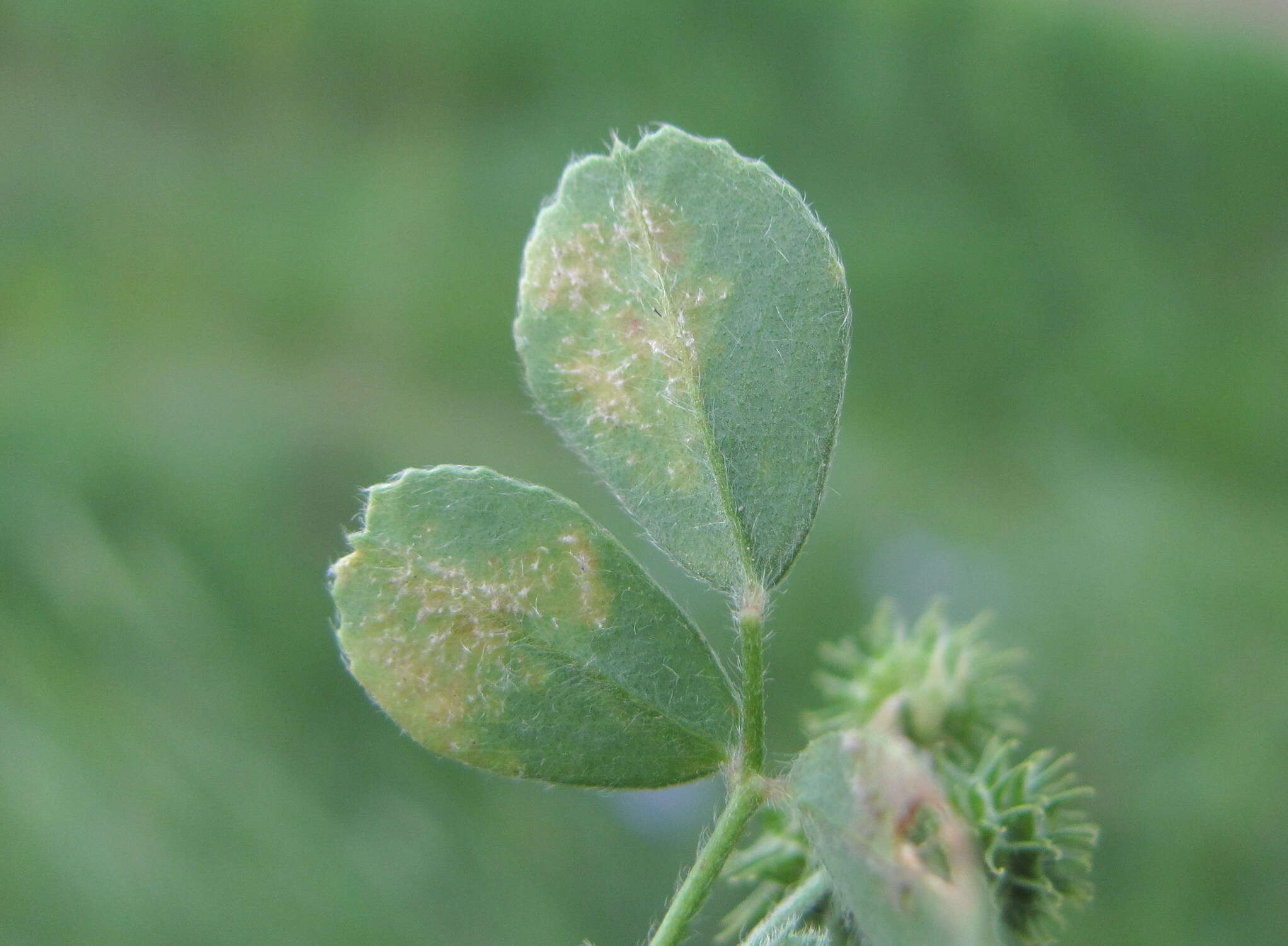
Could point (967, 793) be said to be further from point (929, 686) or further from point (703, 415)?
point (703, 415)

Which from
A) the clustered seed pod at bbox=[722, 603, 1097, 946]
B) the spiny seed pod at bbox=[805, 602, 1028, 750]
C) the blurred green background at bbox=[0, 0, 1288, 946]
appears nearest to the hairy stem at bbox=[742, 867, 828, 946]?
the clustered seed pod at bbox=[722, 603, 1097, 946]

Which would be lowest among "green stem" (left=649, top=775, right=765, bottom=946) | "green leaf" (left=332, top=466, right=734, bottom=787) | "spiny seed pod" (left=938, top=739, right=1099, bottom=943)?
"spiny seed pod" (left=938, top=739, right=1099, bottom=943)

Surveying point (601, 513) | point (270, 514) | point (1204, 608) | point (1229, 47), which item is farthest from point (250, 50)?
point (1204, 608)

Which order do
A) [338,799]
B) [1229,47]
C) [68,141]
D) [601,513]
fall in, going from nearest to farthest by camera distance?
1. [338,799]
2. [601,513]
3. [1229,47]
4. [68,141]

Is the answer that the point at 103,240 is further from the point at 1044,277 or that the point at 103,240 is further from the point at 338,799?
the point at 1044,277

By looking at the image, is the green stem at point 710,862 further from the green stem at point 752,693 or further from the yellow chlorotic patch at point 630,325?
the yellow chlorotic patch at point 630,325

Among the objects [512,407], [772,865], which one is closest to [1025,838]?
[772,865]

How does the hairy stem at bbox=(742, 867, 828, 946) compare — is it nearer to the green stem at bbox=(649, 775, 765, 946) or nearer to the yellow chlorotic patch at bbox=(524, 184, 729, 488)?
the green stem at bbox=(649, 775, 765, 946)
